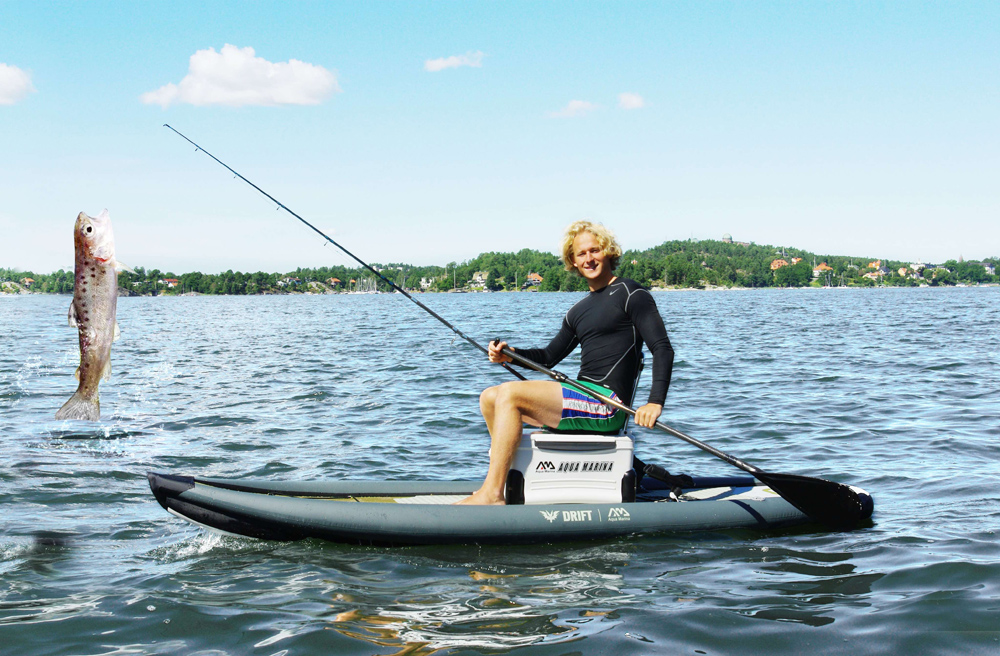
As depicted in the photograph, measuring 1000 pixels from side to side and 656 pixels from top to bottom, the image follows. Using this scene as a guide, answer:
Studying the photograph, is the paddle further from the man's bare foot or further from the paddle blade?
the man's bare foot

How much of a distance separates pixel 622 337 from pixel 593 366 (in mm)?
290

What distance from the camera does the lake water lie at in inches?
156

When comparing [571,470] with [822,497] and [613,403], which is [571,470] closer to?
[613,403]

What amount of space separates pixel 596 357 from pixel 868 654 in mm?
2457

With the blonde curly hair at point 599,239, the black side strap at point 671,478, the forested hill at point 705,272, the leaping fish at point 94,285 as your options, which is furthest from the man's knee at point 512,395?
the forested hill at point 705,272

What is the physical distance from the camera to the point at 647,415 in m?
4.97

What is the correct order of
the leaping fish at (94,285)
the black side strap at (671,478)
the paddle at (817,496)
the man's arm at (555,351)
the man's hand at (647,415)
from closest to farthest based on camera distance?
the leaping fish at (94,285)
the man's hand at (647,415)
the paddle at (817,496)
the man's arm at (555,351)
the black side strap at (671,478)

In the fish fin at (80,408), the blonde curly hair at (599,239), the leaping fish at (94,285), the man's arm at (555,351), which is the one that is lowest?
the fish fin at (80,408)

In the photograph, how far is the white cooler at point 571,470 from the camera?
5.40 metres

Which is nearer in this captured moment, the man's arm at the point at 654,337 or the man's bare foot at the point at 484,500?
the man's arm at the point at 654,337

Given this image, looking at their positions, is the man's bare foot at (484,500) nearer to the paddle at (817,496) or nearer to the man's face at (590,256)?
the paddle at (817,496)

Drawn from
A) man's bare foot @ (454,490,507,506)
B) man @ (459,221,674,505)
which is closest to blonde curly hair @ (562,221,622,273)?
man @ (459,221,674,505)

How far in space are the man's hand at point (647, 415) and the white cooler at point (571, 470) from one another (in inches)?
18.1

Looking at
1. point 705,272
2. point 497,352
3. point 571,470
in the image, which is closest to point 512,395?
point 497,352
